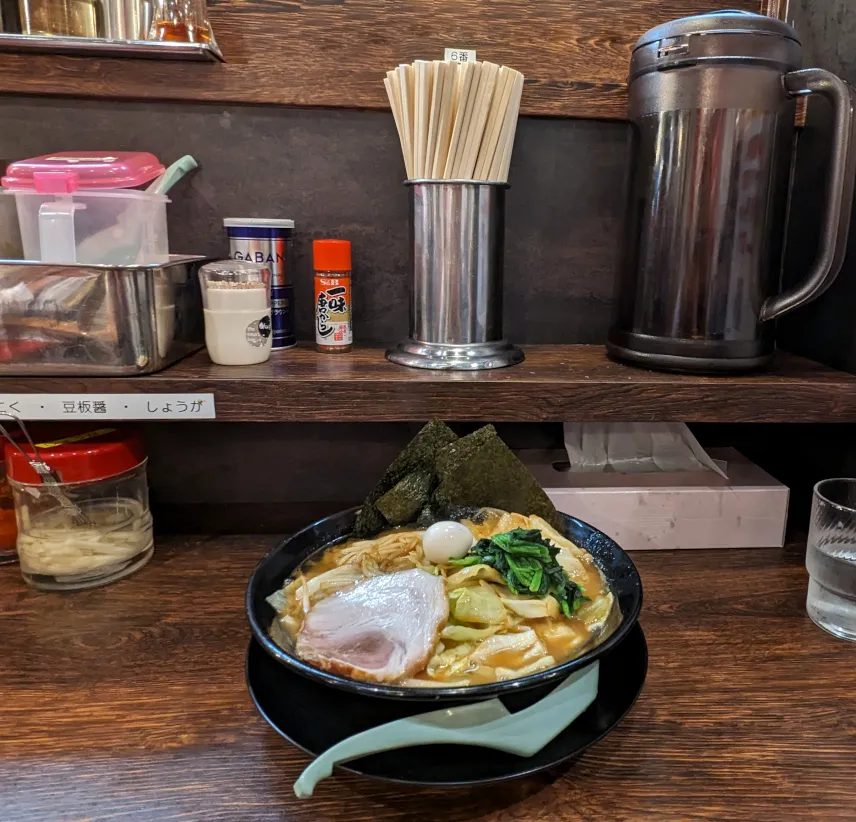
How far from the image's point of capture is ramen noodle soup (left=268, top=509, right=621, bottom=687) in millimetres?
673

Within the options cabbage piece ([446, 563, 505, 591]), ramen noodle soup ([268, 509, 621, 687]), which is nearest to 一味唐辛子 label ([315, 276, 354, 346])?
ramen noodle soup ([268, 509, 621, 687])

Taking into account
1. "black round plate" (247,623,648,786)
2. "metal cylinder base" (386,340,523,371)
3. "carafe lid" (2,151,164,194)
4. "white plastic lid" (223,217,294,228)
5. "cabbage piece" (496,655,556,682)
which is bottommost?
"black round plate" (247,623,648,786)

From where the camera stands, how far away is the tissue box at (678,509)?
3.59 feet

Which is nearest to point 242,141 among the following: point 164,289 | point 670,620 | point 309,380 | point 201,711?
point 164,289

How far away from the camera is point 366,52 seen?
3.83 ft

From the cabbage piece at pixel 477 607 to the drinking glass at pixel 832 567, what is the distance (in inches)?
18.0

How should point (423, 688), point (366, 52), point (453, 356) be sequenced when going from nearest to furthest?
point (423, 688)
point (453, 356)
point (366, 52)

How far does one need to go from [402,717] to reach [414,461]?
0.38 meters

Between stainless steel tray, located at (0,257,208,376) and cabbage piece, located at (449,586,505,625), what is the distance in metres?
0.54

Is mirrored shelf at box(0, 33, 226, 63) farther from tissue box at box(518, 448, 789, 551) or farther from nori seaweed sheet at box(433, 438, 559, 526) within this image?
tissue box at box(518, 448, 789, 551)

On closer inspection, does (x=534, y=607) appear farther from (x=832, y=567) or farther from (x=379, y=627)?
(x=832, y=567)

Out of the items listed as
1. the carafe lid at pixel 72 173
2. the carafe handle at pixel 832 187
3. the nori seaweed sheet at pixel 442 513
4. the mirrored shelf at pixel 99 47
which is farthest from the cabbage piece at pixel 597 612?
the mirrored shelf at pixel 99 47

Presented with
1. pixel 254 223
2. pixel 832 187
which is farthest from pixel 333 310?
pixel 832 187

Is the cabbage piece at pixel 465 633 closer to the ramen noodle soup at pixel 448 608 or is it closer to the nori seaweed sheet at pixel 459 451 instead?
the ramen noodle soup at pixel 448 608
